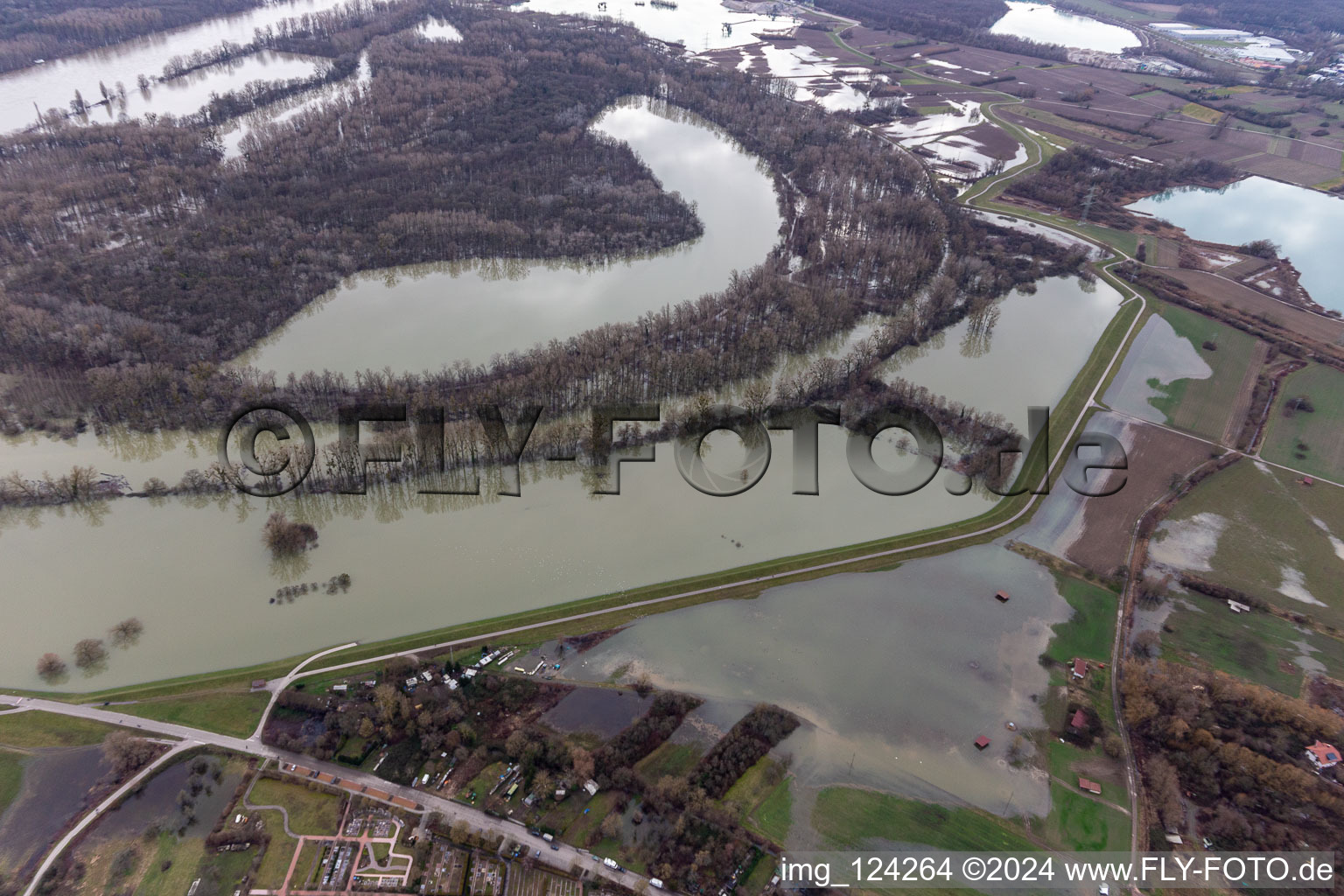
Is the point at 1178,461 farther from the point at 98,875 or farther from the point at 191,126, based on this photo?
the point at 191,126

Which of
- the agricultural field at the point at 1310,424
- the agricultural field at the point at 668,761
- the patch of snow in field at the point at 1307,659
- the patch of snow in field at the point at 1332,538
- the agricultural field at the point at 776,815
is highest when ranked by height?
the agricultural field at the point at 1310,424

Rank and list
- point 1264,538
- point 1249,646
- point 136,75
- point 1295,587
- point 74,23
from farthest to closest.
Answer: point 74,23, point 136,75, point 1264,538, point 1295,587, point 1249,646

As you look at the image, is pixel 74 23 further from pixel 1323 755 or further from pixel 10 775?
pixel 1323 755

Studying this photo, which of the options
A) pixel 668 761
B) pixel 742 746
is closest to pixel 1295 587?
pixel 742 746

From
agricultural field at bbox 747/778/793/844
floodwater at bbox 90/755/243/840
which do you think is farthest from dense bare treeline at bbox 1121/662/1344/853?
floodwater at bbox 90/755/243/840

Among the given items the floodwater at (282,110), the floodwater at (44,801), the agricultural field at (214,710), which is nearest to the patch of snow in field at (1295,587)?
the agricultural field at (214,710)

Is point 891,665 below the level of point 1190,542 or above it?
below

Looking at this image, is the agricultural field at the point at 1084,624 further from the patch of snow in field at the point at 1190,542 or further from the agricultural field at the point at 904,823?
the agricultural field at the point at 904,823

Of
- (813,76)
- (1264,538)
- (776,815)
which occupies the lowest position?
(776,815)
